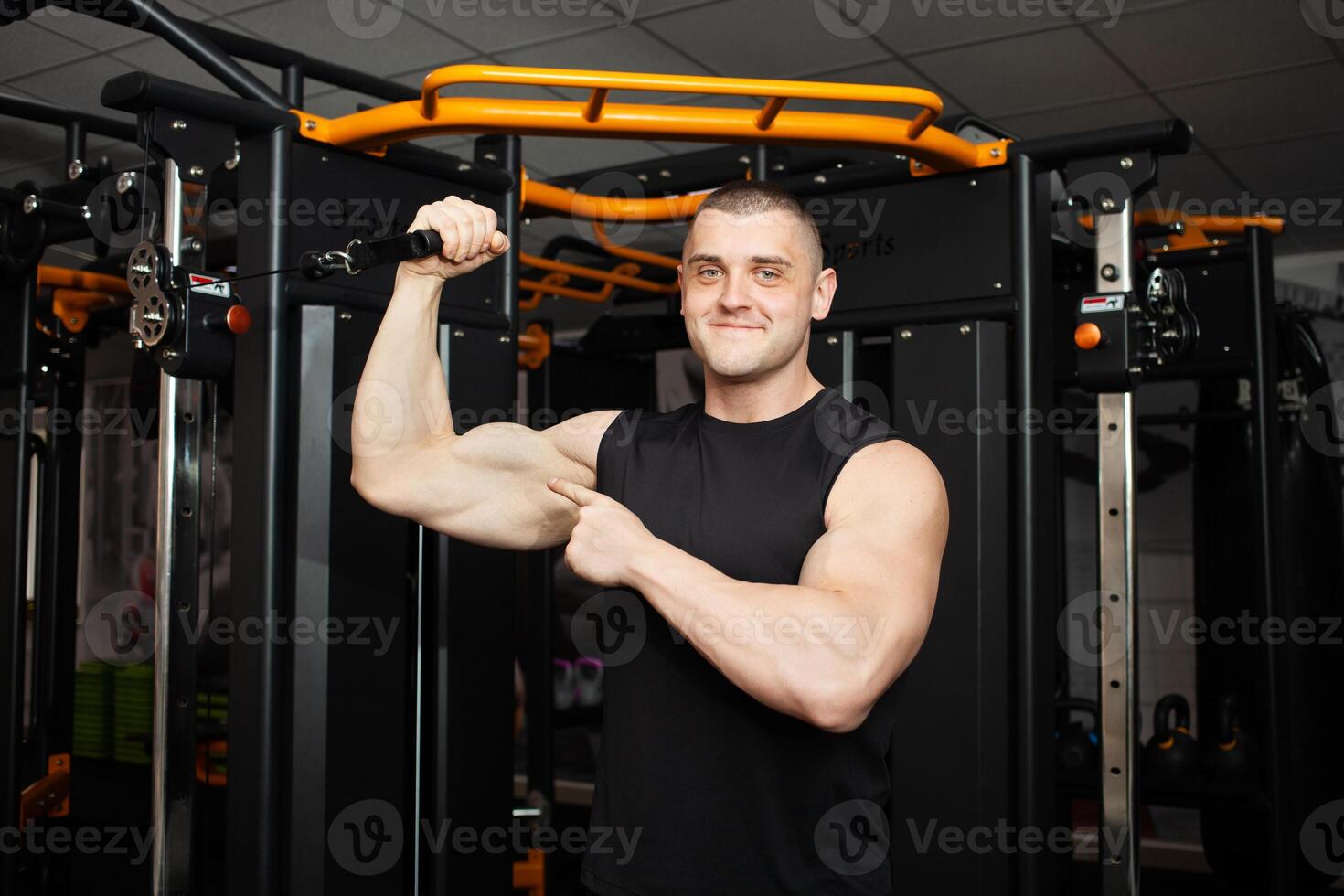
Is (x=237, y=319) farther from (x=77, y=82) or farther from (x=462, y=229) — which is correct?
(x=77, y=82)

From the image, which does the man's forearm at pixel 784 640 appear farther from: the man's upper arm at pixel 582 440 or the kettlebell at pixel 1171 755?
the kettlebell at pixel 1171 755

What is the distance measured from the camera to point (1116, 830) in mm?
2311

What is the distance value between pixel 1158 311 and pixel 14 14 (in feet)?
7.34

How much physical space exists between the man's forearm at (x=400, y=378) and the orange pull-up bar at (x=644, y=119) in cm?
43

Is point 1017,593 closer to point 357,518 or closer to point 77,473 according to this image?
point 357,518

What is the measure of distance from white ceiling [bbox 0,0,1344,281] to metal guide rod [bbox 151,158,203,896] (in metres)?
1.82

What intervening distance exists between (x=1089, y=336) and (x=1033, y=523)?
385mm

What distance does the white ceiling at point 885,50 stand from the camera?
351 cm

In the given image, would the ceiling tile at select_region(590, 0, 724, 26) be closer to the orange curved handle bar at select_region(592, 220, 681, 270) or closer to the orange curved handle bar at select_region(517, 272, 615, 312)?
the orange curved handle bar at select_region(592, 220, 681, 270)

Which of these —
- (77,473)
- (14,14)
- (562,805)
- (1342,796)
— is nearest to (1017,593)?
(14,14)

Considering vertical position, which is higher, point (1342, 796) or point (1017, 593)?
point (1017, 593)

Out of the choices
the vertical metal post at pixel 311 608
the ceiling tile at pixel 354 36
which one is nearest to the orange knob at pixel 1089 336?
the vertical metal post at pixel 311 608

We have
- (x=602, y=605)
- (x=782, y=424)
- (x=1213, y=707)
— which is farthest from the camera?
(x=1213, y=707)

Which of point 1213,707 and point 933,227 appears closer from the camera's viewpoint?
point 933,227
